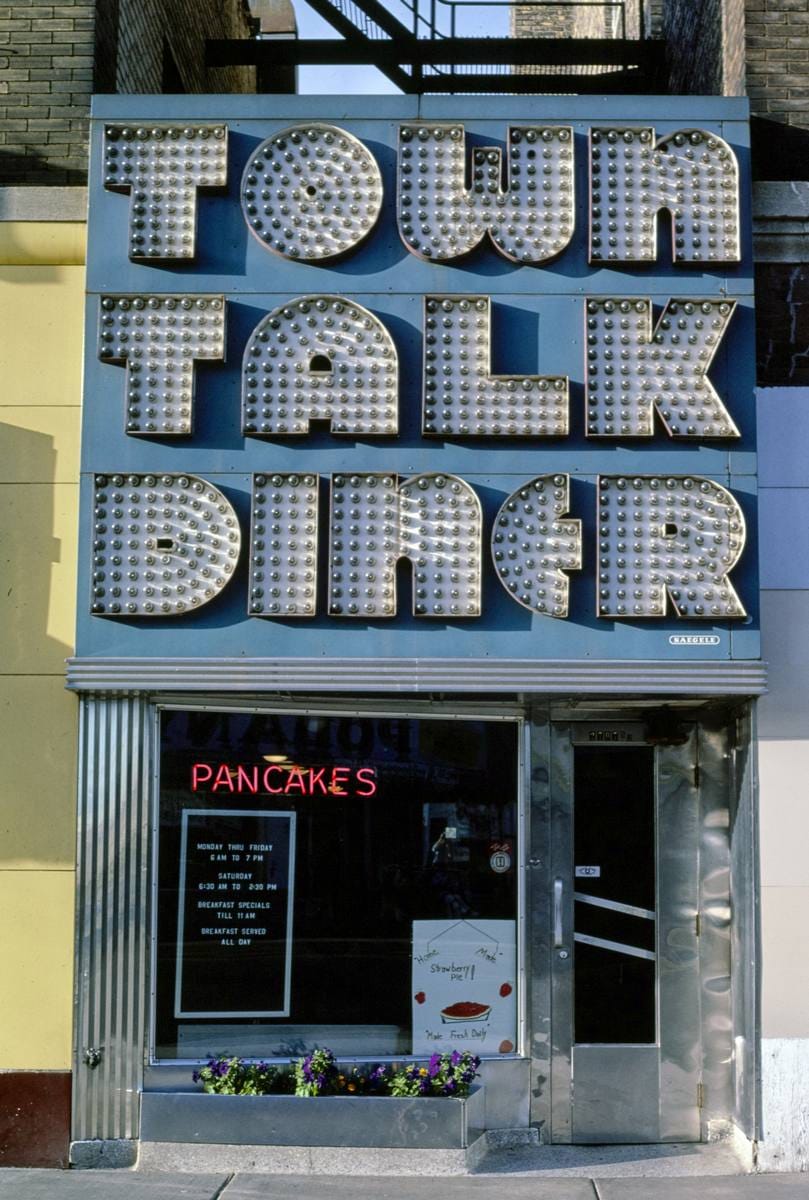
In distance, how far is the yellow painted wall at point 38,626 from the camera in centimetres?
735

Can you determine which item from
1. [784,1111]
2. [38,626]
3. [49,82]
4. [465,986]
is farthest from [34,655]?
[784,1111]

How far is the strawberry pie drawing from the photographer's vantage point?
302 inches

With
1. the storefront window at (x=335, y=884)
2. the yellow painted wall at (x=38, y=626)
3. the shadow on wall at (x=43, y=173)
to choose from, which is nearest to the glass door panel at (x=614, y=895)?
the storefront window at (x=335, y=884)

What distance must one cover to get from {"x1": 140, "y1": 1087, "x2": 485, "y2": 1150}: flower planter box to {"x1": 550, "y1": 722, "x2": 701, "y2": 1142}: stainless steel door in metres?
0.85

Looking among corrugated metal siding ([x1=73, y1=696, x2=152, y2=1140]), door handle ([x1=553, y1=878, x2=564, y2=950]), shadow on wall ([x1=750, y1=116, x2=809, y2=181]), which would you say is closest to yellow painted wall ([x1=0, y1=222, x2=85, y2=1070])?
corrugated metal siding ([x1=73, y1=696, x2=152, y2=1140])

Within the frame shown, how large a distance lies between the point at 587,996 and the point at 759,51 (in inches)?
223

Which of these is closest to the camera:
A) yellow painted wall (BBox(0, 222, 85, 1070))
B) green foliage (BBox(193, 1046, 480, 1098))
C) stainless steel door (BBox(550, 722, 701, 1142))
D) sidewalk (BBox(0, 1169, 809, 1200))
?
sidewalk (BBox(0, 1169, 809, 1200))

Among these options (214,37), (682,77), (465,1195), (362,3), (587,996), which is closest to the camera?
(465,1195)

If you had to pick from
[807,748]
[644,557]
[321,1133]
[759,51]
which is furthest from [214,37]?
[321,1133]

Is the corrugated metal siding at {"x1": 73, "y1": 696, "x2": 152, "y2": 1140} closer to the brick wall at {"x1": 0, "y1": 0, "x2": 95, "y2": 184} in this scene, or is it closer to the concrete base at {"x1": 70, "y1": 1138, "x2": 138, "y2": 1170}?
Answer: the concrete base at {"x1": 70, "y1": 1138, "x2": 138, "y2": 1170}

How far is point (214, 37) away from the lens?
1212cm

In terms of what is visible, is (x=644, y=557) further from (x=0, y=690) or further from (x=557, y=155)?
(x=0, y=690)

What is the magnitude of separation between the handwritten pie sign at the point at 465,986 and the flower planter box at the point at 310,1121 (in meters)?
0.56

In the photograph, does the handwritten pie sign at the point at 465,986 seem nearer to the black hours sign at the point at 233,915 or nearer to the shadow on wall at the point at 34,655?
the black hours sign at the point at 233,915
